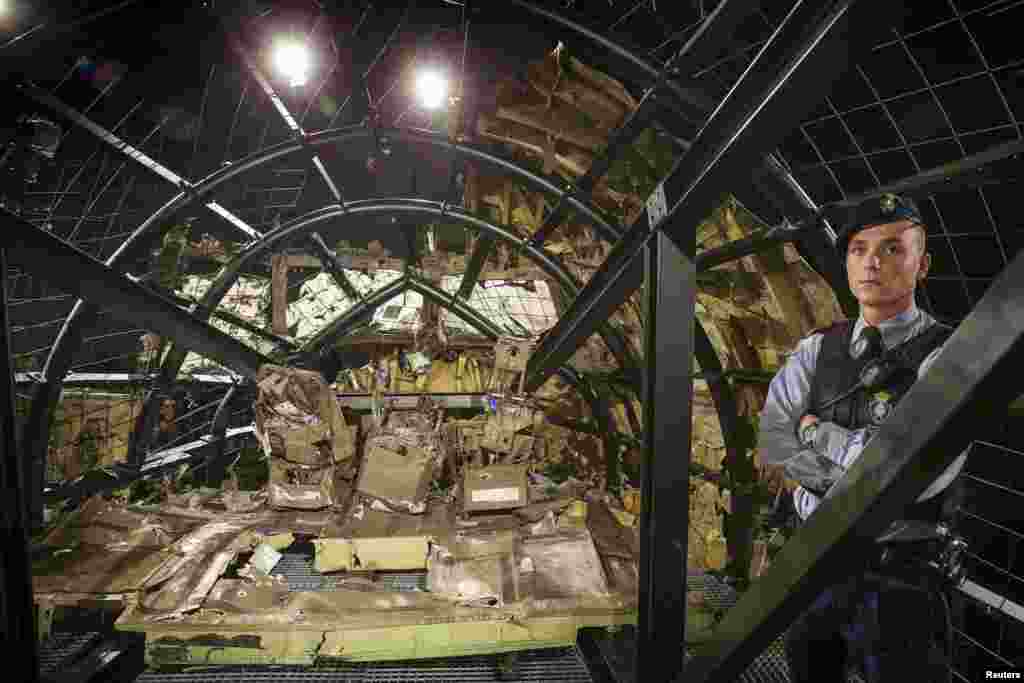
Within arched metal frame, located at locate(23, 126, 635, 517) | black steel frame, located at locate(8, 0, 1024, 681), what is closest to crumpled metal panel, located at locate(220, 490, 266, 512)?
arched metal frame, located at locate(23, 126, 635, 517)

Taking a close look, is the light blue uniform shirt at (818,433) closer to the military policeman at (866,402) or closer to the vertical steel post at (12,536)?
the military policeman at (866,402)

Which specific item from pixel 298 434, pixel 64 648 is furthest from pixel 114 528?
pixel 298 434

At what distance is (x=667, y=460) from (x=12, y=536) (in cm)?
260

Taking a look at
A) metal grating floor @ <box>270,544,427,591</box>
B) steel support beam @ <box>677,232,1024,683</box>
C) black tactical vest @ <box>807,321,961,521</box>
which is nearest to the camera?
steel support beam @ <box>677,232,1024,683</box>

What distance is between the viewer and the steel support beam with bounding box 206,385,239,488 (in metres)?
7.28

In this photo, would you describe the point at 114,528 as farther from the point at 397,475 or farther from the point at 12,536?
the point at 12,536

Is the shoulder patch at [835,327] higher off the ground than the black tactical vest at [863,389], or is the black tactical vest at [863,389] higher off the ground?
the shoulder patch at [835,327]

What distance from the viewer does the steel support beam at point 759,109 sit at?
120 cm

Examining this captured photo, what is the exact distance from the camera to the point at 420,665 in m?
2.88

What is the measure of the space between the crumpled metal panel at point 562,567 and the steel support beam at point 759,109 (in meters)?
2.47

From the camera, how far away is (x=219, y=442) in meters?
7.36

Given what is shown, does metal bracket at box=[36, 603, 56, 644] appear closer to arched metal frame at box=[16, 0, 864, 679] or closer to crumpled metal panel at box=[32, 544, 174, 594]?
crumpled metal panel at box=[32, 544, 174, 594]

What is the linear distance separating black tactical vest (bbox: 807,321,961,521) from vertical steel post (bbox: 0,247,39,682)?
300cm

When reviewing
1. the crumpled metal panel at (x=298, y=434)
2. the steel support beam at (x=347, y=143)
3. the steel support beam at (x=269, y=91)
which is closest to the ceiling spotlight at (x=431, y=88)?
the steel support beam at (x=347, y=143)
